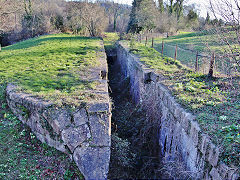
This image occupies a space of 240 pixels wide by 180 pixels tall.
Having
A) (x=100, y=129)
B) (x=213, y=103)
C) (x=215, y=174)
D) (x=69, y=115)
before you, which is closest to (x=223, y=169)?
(x=215, y=174)

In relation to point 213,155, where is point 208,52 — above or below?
above

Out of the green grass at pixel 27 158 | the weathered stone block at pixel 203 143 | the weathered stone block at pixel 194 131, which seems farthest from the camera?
the green grass at pixel 27 158

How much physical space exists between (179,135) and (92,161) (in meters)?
2.06

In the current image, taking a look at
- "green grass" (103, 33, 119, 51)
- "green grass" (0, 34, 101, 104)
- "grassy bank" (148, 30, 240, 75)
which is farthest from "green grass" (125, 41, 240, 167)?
"green grass" (103, 33, 119, 51)

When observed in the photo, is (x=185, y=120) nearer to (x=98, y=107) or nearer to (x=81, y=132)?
(x=98, y=107)

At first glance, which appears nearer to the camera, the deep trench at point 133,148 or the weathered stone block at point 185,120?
the weathered stone block at point 185,120

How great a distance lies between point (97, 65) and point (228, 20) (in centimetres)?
604

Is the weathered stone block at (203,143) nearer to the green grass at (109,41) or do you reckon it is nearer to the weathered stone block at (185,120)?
the weathered stone block at (185,120)

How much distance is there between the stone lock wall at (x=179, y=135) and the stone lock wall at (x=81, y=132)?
1.61m

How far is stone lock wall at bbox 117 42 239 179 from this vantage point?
3.31 meters

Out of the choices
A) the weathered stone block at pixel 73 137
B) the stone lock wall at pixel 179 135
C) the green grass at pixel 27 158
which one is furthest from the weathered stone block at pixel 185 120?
the green grass at pixel 27 158

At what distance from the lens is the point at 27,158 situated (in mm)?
4773

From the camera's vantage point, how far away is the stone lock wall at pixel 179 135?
10.9 feet

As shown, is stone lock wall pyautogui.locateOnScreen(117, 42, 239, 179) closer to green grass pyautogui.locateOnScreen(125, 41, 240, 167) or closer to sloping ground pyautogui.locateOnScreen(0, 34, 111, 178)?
green grass pyautogui.locateOnScreen(125, 41, 240, 167)
